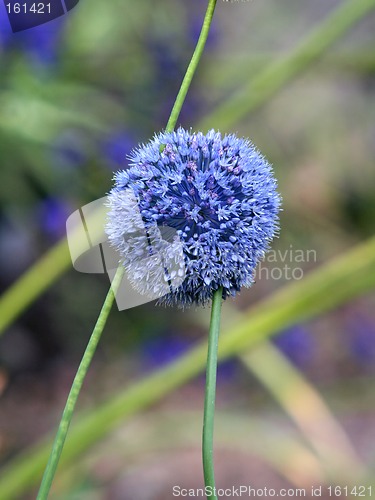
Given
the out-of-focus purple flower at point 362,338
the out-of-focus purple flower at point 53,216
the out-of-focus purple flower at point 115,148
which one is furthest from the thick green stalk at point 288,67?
the out-of-focus purple flower at point 362,338

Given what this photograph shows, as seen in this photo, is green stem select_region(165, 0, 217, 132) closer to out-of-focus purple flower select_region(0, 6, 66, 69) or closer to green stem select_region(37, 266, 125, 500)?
green stem select_region(37, 266, 125, 500)

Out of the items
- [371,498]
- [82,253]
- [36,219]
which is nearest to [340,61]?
[36,219]

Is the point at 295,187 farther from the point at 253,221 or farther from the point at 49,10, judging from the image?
the point at 253,221

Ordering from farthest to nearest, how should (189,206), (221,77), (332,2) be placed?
(332,2)
(221,77)
(189,206)

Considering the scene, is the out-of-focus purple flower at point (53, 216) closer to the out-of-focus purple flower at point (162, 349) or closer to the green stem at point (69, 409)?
the out-of-focus purple flower at point (162, 349)

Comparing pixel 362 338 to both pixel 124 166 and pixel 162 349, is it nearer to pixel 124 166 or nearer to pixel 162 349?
pixel 162 349
